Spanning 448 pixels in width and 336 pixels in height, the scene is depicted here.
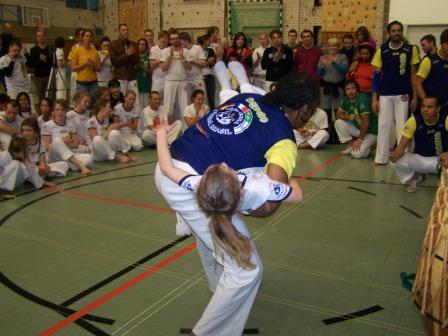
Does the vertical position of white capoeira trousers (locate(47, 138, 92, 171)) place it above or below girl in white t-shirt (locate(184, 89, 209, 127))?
below

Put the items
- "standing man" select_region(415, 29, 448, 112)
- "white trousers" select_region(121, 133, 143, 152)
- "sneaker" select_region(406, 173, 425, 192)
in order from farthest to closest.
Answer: "white trousers" select_region(121, 133, 143, 152) < "standing man" select_region(415, 29, 448, 112) < "sneaker" select_region(406, 173, 425, 192)

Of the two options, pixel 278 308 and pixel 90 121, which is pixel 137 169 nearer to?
pixel 90 121

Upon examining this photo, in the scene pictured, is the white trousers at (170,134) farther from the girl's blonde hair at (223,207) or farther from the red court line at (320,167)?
the girl's blonde hair at (223,207)

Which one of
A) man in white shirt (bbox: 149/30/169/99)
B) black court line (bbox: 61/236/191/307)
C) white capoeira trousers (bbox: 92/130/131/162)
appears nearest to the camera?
black court line (bbox: 61/236/191/307)

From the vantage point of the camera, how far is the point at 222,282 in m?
2.45

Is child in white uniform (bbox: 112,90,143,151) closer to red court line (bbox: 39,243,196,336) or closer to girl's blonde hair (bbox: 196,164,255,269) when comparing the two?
red court line (bbox: 39,243,196,336)

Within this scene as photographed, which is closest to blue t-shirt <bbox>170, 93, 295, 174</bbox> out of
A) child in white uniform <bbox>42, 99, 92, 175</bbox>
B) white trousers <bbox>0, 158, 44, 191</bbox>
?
white trousers <bbox>0, 158, 44, 191</bbox>

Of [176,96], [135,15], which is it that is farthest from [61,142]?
[135,15]

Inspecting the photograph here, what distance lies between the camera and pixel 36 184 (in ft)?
19.6

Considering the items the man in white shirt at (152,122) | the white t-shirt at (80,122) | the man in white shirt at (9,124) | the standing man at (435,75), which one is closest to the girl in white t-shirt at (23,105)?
the man in white shirt at (9,124)

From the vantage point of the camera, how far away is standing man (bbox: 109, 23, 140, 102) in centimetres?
942

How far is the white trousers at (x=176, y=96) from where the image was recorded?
9445 mm

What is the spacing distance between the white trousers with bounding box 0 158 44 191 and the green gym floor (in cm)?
16

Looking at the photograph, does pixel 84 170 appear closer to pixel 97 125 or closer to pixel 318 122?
pixel 97 125
